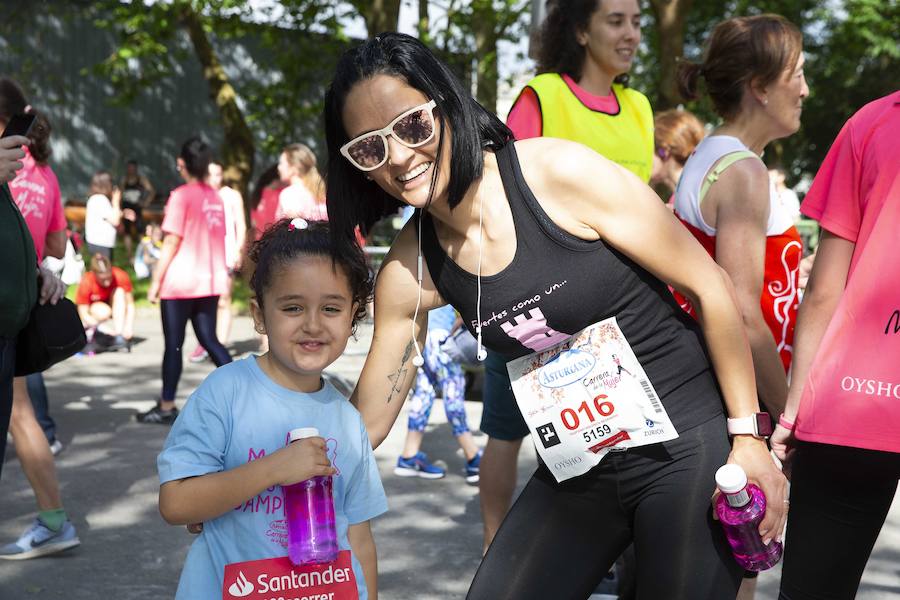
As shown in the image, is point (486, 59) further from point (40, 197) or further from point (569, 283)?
point (569, 283)

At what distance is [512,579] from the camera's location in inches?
98.6

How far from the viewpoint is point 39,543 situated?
4.60m

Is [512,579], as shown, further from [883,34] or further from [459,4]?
[883,34]

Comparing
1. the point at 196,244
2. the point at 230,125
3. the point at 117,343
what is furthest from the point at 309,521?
the point at 230,125

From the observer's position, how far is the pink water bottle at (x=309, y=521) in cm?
221

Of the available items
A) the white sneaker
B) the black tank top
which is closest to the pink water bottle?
the black tank top

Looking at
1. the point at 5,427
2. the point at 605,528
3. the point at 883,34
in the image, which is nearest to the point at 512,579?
the point at 605,528

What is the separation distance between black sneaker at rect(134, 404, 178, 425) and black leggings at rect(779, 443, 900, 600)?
5.47 m

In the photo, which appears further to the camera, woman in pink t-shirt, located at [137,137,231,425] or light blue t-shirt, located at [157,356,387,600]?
woman in pink t-shirt, located at [137,137,231,425]

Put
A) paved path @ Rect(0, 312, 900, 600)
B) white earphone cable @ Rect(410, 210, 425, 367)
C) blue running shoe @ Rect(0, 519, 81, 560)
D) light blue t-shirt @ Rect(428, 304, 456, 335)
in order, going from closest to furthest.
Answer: white earphone cable @ Rect(410, 210, 425, 367)
paved path @ Rect(0, 312, 900, 600)
blue running shoe @ Rect(0, 519, 81, 560)
light blue t-shirt @ Rect(428, 304, 456, 335)

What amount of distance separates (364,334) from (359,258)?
9283mm

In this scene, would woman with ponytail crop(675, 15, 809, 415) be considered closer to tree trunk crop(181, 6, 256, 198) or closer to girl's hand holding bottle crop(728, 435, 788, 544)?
girl's hand holding bottle crop(728, 435, 788, 544)

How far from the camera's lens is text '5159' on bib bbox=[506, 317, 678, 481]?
239 centimetres

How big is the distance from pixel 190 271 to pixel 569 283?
18.2 ft
